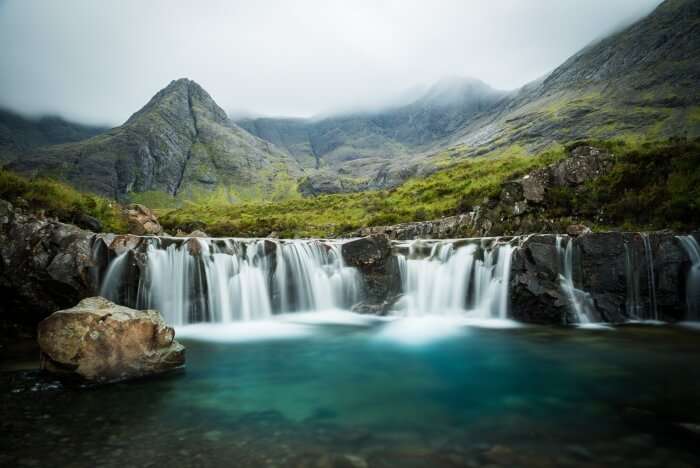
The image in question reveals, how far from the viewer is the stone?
2394cm

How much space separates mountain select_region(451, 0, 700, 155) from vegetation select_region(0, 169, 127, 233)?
83277 mm

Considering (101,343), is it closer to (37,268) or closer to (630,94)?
(37,268)

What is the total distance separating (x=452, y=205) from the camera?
4019 centimetres

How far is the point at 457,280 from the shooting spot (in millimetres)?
19062

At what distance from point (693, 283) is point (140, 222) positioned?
29.9 m

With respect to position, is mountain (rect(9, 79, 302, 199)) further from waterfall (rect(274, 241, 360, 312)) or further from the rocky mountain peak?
waterfall (rect(274, 241, 360, 312))

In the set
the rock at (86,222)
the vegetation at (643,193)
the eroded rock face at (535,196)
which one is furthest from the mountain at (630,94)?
the rock at (86,222)

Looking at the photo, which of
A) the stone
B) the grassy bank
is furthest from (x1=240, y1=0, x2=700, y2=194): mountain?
the stone

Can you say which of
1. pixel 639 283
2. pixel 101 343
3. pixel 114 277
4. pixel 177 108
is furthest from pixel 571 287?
pixel 177 108

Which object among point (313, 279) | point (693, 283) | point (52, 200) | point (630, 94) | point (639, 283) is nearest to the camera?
point (693, 283)

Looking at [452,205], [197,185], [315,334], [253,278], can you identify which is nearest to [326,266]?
[253,278]

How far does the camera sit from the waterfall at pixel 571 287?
1585 cm

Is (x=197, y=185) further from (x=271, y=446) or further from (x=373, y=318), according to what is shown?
(x=271, y=446)

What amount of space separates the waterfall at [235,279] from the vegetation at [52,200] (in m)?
5.92
